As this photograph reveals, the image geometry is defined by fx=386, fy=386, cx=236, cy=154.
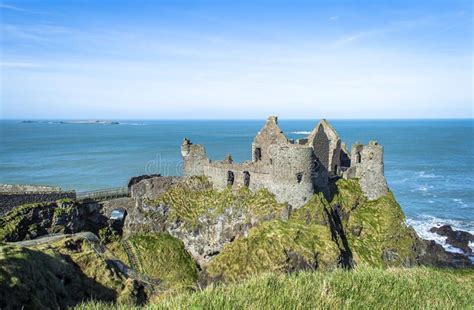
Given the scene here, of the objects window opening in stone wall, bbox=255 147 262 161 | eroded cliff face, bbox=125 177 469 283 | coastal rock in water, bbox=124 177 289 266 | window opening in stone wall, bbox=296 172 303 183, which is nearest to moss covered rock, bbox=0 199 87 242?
coastal rock in water, bbox=124 177 289 266

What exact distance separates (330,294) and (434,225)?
48.9 metres

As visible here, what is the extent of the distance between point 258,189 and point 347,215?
7181 millimetres

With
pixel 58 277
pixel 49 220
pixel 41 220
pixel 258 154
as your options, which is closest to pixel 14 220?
pixel 41 220

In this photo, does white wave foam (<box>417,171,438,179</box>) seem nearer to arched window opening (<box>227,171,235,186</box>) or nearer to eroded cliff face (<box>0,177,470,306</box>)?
eroded cliff face (<box>0,177,470,306</box>)

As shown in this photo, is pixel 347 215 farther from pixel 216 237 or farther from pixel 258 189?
pixel 216 237

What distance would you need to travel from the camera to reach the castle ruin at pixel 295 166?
2673cm

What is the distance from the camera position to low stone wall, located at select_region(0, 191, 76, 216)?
96.0 feet

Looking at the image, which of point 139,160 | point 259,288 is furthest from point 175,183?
point 139,160

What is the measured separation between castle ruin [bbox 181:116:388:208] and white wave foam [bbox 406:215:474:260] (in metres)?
20.2

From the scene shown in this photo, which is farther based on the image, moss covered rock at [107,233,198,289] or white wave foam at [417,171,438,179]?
white wave foam at [417,171,438,179]

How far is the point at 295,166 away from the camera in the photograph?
2662cm

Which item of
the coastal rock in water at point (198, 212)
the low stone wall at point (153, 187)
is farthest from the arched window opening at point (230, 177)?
the low stone wall at point (153, 187)

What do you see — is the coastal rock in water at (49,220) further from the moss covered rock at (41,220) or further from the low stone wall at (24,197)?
the low stone wall at (24,197)

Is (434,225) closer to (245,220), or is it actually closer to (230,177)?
(230,177)
